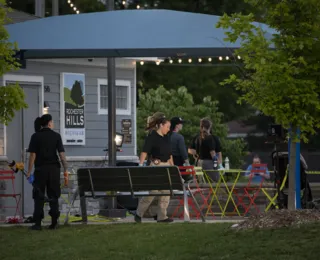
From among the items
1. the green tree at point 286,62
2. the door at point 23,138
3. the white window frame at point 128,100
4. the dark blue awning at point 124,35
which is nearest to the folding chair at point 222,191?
the dark blue awning at point 124,35

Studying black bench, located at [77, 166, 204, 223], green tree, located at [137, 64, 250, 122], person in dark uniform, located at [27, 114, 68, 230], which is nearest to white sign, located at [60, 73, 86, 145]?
black bench, located at [77, 166, 204, 223]

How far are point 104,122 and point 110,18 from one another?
5.48 m

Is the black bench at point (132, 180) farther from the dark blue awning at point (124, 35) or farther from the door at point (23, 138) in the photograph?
the door at point (23, 138)

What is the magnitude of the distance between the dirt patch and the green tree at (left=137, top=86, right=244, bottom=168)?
83.5 feet

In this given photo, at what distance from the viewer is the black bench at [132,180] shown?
16812 millimetres

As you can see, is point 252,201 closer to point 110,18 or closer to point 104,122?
point 110,18

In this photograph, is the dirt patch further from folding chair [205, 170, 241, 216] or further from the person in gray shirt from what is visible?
the person in gray shirt

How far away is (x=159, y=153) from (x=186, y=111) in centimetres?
2375

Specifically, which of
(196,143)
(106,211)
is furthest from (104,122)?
(106,211)

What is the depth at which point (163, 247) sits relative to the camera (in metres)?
13.3

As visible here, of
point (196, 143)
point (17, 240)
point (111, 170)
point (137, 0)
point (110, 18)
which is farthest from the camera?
point (137, 0)

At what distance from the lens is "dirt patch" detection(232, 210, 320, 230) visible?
44.7 ft

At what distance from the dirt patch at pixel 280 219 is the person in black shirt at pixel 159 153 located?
319 cm

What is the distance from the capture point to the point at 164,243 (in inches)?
535
